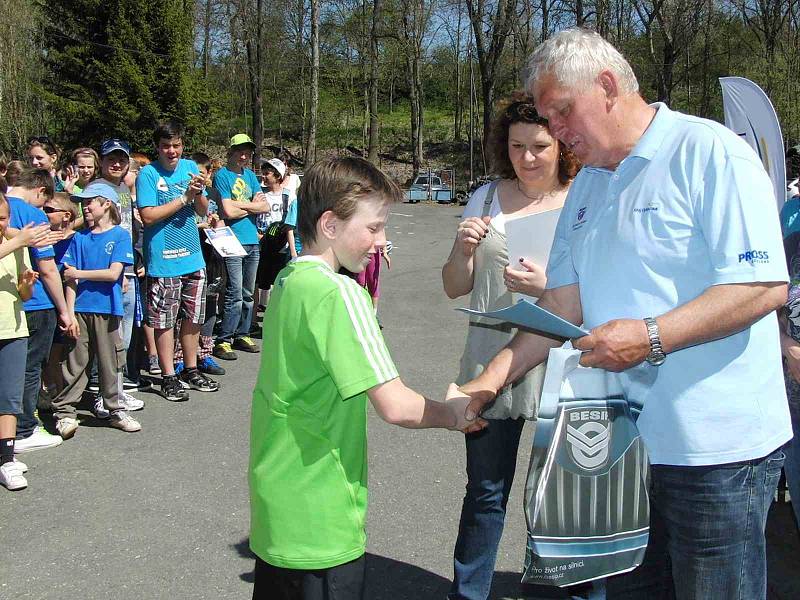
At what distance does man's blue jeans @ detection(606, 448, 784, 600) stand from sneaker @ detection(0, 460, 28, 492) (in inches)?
144

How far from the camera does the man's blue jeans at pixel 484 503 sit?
2936 millimetres

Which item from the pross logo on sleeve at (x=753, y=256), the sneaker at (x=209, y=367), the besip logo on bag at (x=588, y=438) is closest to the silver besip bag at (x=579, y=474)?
the besip logo on bag at (x=588, y=438)

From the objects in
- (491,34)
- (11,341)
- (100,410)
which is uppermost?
(491,34)

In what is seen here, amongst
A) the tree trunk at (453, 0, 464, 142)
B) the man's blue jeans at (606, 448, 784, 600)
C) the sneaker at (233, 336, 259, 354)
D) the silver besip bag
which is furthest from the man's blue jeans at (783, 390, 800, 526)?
the tree trunk at (453, 0, 464, 142)

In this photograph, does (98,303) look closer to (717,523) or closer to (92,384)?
(92,384)

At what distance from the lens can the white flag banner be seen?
127 inches

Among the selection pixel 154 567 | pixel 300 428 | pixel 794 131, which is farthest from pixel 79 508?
pixel 794 131

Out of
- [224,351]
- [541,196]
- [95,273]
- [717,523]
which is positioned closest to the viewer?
[717,523]

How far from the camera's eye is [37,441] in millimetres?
4949

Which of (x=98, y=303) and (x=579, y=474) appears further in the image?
(x=98, y=303)

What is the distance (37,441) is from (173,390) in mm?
1209

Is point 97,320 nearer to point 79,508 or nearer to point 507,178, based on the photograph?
point 79,508

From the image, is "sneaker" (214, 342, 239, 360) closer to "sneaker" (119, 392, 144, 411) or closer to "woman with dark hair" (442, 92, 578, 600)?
"sneaker" (119, 392, 144, 411)

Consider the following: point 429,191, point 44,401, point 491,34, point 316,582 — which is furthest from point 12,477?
point 491,34
